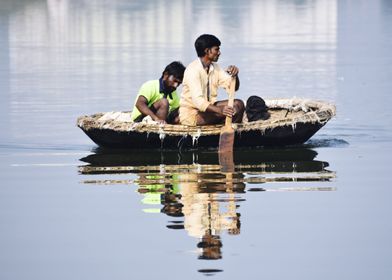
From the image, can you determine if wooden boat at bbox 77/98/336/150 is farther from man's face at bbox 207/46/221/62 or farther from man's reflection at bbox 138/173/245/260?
man's reflection at bbox 138/173/245/260

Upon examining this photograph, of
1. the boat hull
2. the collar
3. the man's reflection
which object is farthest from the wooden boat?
the man's reflection

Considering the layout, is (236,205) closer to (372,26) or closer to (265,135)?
(265,135)

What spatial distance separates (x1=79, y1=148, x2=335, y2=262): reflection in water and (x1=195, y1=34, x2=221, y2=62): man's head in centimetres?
94

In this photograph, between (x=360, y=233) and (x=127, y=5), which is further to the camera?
(x=127, y=5)

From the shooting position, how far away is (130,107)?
17.4 metres

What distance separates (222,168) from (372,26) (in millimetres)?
22037

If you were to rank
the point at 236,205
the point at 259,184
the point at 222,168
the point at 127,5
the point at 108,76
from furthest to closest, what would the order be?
1. the point at 127,5
2. the point at 108,76
3. the point at 222,168
4. the point at 259,184
5. the point at 236,205

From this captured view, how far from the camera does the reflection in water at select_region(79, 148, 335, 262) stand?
9.77 meters

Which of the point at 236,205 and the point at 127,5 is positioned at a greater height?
the point at 127,5

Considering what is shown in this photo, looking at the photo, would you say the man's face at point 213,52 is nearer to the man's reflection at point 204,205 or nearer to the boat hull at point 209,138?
the boat hull at point 209,138

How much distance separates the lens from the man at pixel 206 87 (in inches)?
502

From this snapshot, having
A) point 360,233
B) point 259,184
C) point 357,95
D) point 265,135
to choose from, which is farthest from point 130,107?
point 360,233

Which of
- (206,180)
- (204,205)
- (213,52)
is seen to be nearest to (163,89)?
(213,52)

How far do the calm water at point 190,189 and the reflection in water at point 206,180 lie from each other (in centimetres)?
2
